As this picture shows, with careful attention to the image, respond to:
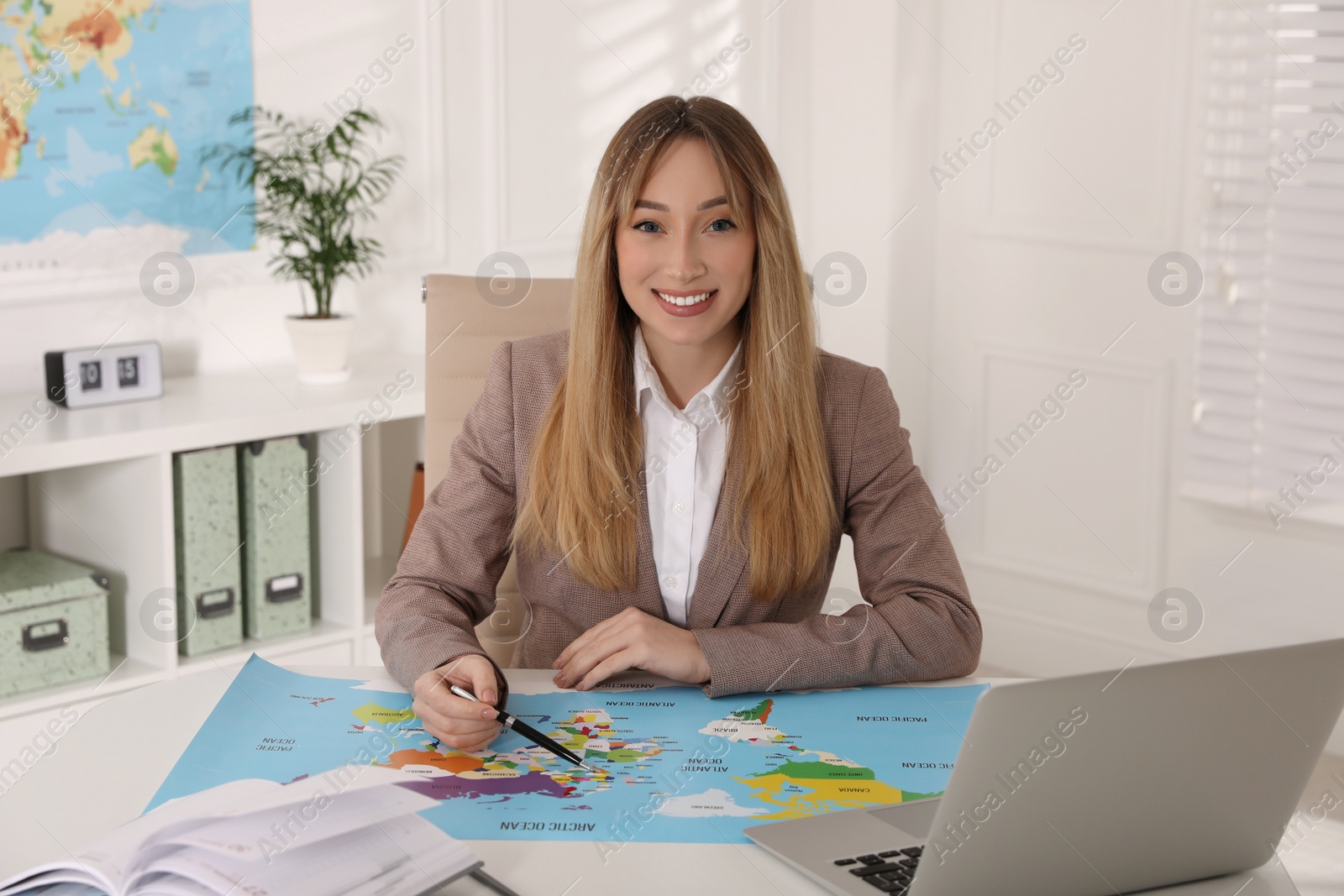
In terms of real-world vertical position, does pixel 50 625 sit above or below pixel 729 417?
below

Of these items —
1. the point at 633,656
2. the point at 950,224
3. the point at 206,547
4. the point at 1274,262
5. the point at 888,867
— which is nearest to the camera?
the point at 888,867

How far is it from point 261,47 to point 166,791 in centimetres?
224

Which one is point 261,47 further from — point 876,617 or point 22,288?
point 876,617

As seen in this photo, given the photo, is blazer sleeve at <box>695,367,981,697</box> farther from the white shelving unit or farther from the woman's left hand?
the white shelving unit

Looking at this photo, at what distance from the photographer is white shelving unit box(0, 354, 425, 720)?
2.54 m

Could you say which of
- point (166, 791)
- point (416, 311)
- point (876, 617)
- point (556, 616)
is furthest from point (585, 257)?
point (416, 311)

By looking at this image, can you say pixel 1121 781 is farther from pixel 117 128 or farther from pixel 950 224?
pixel 950 224

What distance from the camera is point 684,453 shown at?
1642 mm

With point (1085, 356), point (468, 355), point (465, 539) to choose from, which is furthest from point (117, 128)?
point (1085, 356)

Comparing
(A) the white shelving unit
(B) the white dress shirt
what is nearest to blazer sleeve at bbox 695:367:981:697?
(B) the white dress shirt

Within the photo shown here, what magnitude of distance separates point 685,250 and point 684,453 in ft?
0.82

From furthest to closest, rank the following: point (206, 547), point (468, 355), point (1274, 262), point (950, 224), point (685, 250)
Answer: point (950, 224), point (1274, 262), point (206, 547), point (468, 355), point (685, 250)

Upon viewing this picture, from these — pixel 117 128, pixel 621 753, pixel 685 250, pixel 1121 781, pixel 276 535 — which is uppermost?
pixel 117 128

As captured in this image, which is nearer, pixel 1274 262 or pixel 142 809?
pixel 142 809
